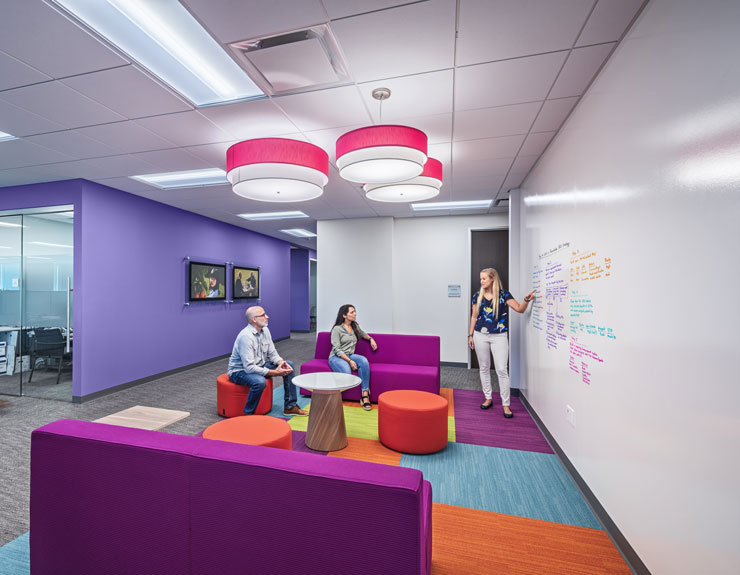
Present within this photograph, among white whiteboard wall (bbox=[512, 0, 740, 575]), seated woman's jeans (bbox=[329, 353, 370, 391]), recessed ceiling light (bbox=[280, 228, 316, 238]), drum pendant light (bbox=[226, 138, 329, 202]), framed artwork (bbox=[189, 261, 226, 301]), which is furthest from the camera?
recessed ceiling light (bbox=[280, 228, 316, 238])

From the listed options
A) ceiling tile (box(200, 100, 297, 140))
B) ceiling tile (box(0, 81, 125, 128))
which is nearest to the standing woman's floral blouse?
ceiling tile (box(200, 100, 297, 140))

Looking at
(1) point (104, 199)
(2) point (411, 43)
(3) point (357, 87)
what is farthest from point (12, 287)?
(2) point (411, 43)

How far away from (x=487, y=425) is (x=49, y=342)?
21.4ft

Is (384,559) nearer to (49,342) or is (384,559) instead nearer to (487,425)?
(487,425)

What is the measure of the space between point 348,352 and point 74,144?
3817mm

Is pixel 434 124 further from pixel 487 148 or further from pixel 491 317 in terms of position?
pixel 491 317

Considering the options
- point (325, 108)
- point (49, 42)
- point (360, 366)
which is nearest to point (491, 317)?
point (360, 366)

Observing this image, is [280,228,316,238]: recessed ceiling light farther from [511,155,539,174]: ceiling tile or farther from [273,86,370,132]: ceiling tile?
[273,86,370,132]: ceiling tile

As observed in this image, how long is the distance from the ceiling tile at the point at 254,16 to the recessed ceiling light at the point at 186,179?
112 inches

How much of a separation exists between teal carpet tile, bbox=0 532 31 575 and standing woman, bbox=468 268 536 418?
4209mm

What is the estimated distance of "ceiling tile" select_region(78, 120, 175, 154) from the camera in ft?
10.8

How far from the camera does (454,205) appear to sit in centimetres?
641

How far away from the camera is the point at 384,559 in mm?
1131

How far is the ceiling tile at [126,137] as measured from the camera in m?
3.29
